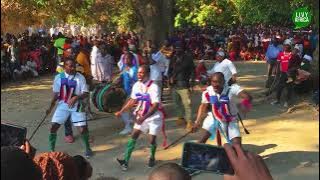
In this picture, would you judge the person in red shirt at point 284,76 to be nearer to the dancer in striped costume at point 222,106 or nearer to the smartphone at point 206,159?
the dancer in striped costume at point 222,106

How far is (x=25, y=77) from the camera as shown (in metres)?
19.3

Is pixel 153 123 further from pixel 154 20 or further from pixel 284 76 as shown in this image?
pixel 154 20

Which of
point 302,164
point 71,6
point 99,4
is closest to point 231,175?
point 302,164

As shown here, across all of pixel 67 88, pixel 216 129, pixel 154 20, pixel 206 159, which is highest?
pixel 154 20

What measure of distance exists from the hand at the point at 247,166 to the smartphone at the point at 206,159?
0.26 ft

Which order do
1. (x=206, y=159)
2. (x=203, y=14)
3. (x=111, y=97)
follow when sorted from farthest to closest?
(x=203, y=14)
(x=111, y=97)
(x=206, y=159)

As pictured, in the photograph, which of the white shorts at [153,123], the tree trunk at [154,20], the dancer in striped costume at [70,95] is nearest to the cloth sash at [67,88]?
the dancer in striped costume at [70,95]

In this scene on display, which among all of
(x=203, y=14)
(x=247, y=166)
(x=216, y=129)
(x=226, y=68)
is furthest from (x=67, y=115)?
(x=203, y=14)

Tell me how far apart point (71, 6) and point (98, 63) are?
8.91ft

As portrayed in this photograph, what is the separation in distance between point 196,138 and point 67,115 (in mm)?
2348

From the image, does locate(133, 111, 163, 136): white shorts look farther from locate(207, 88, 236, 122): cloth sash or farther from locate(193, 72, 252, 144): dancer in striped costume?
locate(207, 88, 236, 122): cloth sash

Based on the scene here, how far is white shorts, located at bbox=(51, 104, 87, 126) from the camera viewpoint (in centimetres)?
820

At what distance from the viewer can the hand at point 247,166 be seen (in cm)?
157

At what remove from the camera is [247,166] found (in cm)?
158
